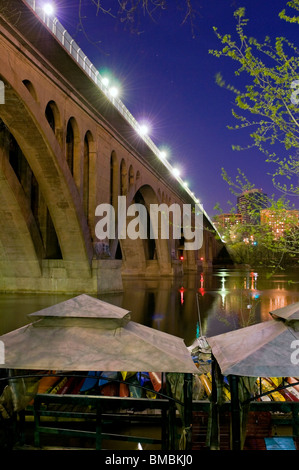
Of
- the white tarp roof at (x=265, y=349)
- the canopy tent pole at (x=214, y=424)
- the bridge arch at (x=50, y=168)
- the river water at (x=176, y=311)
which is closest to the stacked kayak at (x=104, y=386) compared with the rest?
the canopy tent pole at (x=214, y=424)

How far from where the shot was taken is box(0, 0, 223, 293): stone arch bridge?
52.4 ft

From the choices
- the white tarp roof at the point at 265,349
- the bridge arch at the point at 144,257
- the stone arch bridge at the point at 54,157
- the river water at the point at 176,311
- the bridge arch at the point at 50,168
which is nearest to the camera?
the white tarp roof at the point at 265,349

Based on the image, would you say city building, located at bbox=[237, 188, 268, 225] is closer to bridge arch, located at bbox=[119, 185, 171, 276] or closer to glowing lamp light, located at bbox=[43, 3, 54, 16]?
glowing lamp light, located at bbox=[43, 3, 54, 16]

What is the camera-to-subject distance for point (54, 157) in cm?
1864

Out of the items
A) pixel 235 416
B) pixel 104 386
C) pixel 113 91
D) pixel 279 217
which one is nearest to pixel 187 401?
pixel 235 416

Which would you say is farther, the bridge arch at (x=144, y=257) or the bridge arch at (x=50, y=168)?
the bridge arch at (x=144, y=257)

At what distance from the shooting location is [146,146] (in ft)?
105

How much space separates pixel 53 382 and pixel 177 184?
43258mm

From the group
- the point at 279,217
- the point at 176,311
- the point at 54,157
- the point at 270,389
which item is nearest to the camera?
the point at 270,389

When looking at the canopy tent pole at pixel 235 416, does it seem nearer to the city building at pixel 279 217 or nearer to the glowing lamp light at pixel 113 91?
the city building at pixel 279 217

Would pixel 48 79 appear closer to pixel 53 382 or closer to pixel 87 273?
pixel 87 273

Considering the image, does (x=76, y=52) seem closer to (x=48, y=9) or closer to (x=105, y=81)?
(x=48, y=9)

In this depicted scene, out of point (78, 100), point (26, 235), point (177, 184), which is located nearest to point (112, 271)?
point (26, 235)

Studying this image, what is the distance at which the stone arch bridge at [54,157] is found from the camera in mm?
15961
